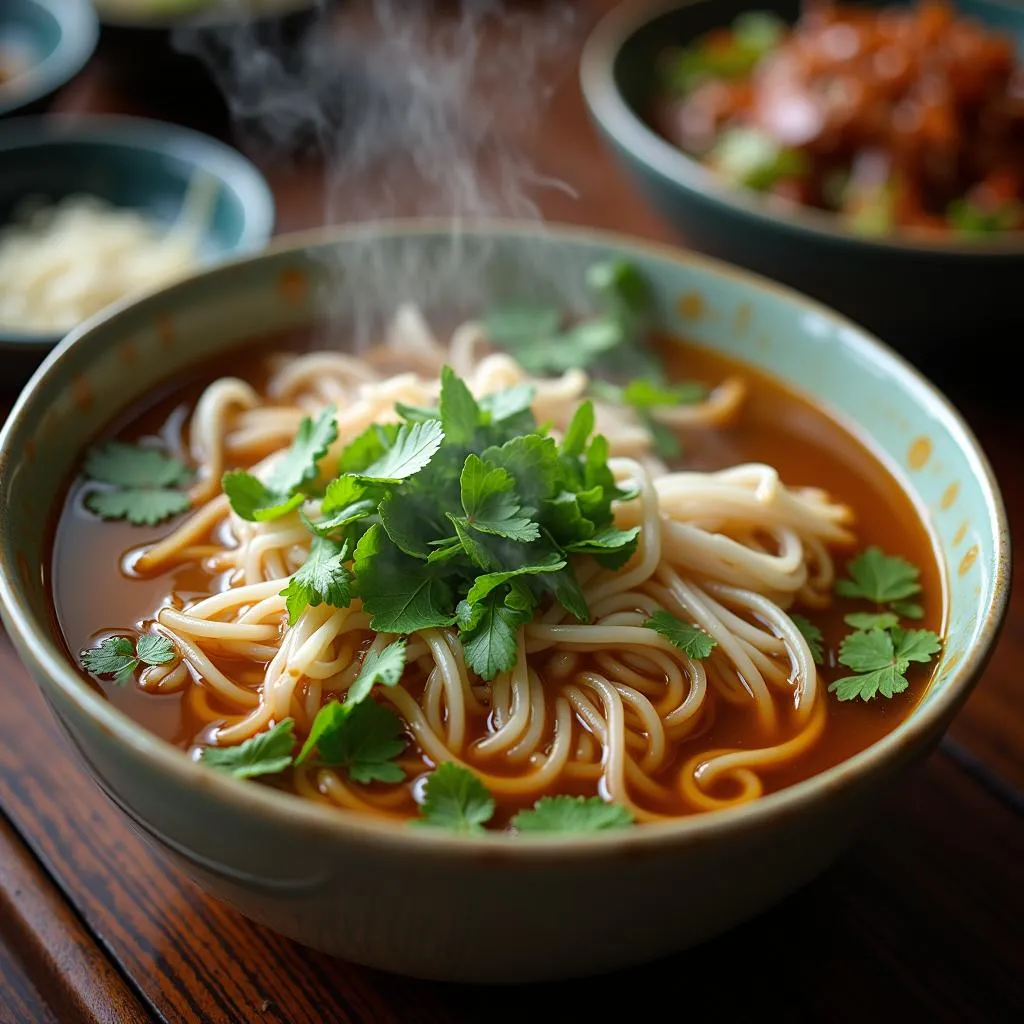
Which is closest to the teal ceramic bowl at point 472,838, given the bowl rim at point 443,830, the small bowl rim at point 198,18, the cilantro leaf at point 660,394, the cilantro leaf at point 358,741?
the bowl rim at point 443,830

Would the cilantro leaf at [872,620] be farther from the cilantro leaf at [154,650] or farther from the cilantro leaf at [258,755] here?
the cilantro leaf at [154,650]

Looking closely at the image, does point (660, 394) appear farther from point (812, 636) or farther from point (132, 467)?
point (132, 467)

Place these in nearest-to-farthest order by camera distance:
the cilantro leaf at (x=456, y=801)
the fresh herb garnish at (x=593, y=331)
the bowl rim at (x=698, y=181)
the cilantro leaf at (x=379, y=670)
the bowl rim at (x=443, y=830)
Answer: the bowl rim at (x=443, y=830), the cilantro leaf at (x=456, y=801), the cilantro leaf at (x=379, y=670), the fresh herb garnish at (x=593, y=331), the bowl rim at (x=698, y=181)

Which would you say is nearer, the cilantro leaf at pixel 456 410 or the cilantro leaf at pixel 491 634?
the cilantro leaf at pixel 491 634

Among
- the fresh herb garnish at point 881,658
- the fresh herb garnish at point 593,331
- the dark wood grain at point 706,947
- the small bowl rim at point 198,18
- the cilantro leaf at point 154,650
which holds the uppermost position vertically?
the small bowl rim at point 198,18

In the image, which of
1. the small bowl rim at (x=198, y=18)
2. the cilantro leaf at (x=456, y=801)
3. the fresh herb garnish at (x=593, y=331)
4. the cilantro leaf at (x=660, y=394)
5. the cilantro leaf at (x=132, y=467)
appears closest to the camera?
the cilantro leaf at (x=456, y=801)

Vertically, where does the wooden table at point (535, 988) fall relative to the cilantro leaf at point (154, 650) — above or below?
below

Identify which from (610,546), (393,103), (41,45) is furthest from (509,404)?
(41,45)

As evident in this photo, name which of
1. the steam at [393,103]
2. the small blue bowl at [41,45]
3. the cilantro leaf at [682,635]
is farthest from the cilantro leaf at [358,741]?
the small blue bowl at [41,45]
